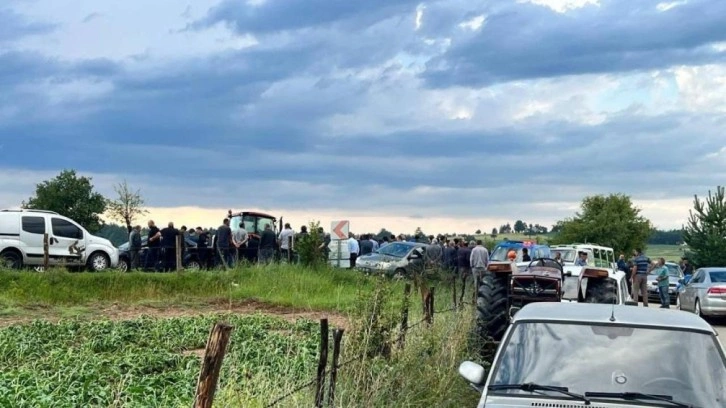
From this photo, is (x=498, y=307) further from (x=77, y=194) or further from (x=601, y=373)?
(x=77, y=194)

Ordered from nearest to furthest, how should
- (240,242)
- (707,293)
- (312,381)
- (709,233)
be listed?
(312,381)
(707,293)
(240,242)
(709,233)

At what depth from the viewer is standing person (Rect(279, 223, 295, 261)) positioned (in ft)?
99.4

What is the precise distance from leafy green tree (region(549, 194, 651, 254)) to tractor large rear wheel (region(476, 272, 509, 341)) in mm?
90559

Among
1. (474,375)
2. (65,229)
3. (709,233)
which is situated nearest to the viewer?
(474,375)

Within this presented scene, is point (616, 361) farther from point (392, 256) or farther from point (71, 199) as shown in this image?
point (71, 199)

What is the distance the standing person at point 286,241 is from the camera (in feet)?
99.4

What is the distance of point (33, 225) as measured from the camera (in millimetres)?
27469

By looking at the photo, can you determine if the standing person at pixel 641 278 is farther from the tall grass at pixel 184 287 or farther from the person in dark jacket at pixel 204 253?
the person in dark jacket at pixel 204 253

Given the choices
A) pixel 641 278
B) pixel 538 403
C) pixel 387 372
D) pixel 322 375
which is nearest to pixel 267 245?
pixel 641 278

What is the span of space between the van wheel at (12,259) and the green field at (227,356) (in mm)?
4159

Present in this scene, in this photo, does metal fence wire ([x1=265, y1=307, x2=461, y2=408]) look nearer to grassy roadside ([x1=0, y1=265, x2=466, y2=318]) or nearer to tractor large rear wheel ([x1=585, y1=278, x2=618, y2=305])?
tractor large rear wheel ([x1=585, y1=278, x2=618, y2=305])

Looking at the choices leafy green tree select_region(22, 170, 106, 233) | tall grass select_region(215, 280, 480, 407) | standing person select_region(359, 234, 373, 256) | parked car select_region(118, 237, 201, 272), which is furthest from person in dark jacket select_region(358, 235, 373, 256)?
leafy green tree select_region(22, 170, 106, 233)

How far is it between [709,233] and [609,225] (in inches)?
1804

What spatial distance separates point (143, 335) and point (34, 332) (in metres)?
1.63
